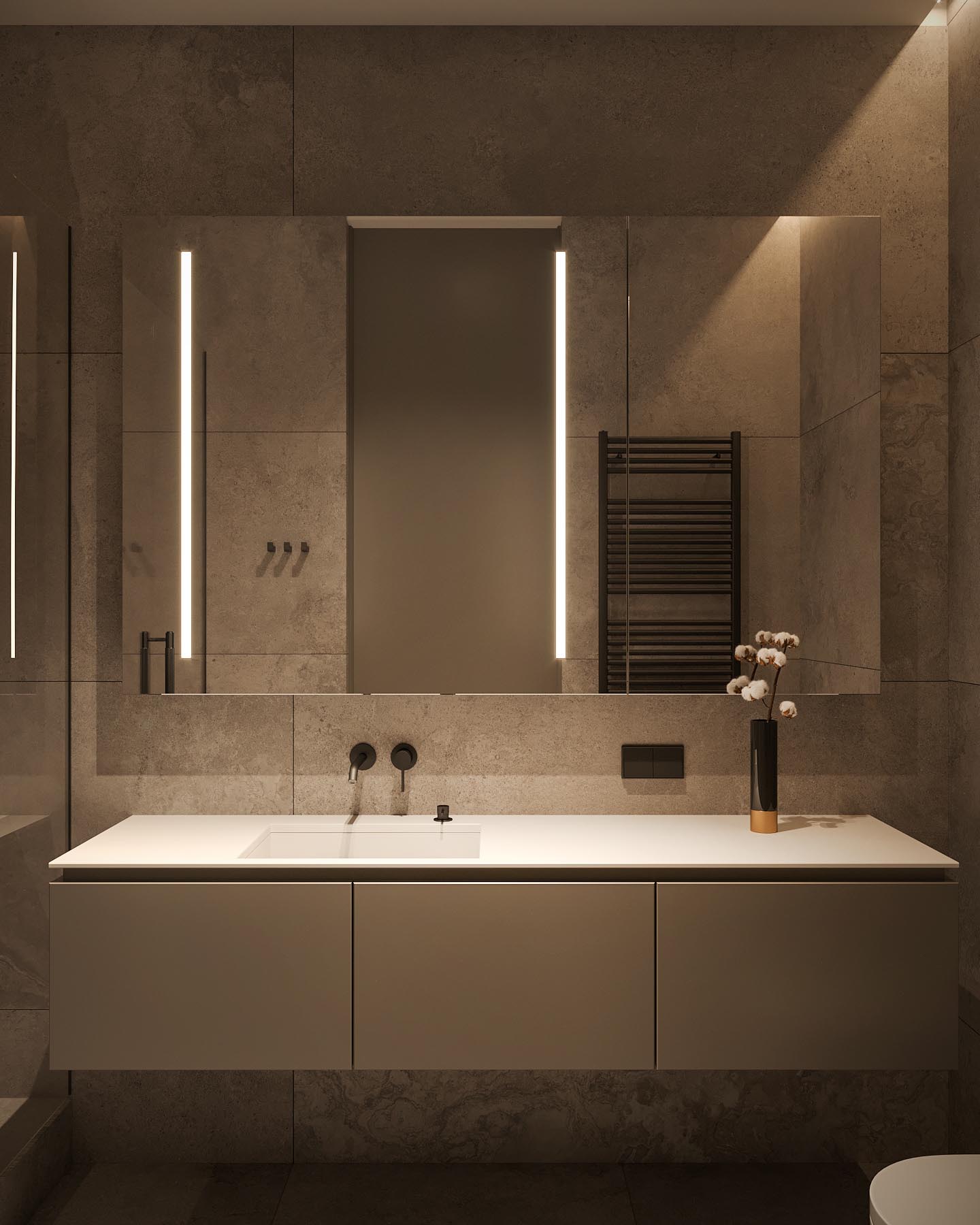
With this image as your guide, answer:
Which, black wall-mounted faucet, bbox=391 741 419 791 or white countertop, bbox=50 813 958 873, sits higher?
black wall-mounted faucet, bbox=391 741 419 791

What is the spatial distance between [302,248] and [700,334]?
1.01 meters

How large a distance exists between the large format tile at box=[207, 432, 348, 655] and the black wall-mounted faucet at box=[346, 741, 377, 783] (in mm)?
243

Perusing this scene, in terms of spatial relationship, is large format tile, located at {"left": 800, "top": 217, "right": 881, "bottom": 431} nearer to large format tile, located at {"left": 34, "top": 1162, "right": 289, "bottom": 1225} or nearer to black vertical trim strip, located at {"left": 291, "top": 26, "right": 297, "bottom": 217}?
black vertical trim strip, located at {"left": 291, "top": 26, "right": 297, "bottom": 217}

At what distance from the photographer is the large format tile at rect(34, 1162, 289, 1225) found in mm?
2062

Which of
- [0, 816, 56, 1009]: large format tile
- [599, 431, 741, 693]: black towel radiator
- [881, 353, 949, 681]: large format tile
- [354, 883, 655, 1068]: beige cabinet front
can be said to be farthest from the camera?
[881, 353, 949, 681]: large format tile

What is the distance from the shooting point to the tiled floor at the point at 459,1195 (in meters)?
2.06

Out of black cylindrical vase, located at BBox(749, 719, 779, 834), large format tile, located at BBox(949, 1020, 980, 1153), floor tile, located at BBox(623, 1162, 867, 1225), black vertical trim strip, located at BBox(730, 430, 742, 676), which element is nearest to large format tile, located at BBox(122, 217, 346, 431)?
black vertical trim strip, located at BBox(730, 430, 742, 676)

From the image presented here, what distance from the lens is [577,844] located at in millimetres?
1941

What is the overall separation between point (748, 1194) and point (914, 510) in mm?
1742

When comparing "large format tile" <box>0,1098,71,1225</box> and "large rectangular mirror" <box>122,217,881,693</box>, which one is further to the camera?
"large rectangular mirror" <box>122,217,881,693</box>

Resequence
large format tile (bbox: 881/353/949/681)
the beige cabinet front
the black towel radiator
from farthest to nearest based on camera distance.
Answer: large format tile (bbox: 881/353/949/681), the black towel radiator, the beige cabinet front

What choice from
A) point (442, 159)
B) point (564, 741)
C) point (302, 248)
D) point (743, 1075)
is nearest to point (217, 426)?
point (302, 248)

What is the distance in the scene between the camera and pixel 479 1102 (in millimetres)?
2279

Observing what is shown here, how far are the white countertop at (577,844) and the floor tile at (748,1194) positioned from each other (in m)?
0.90
